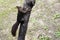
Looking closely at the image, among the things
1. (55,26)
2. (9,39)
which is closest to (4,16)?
(9,39)

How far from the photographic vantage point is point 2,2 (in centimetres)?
854

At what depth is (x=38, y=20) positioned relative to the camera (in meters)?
7.28

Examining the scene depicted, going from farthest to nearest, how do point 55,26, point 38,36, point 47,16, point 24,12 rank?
point 47,16
point 55,26
point 38,36
point 24,12

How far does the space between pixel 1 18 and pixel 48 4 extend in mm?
1852

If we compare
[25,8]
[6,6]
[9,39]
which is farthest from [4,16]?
[25,8]

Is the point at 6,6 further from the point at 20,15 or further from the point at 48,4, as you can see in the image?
the point at 20,15

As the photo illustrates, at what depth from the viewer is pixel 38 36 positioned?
6.59 meters

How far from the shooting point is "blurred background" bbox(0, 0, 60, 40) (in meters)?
6.67

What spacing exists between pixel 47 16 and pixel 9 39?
1.71 meters

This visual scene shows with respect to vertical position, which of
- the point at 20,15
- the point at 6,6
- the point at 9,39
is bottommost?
the point at 9,39

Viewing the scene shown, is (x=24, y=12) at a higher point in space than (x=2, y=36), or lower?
higher

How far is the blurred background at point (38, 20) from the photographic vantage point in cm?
667

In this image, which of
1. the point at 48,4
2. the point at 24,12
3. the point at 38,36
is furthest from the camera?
the point at 48,4

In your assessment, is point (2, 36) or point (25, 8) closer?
point (25, 8)
